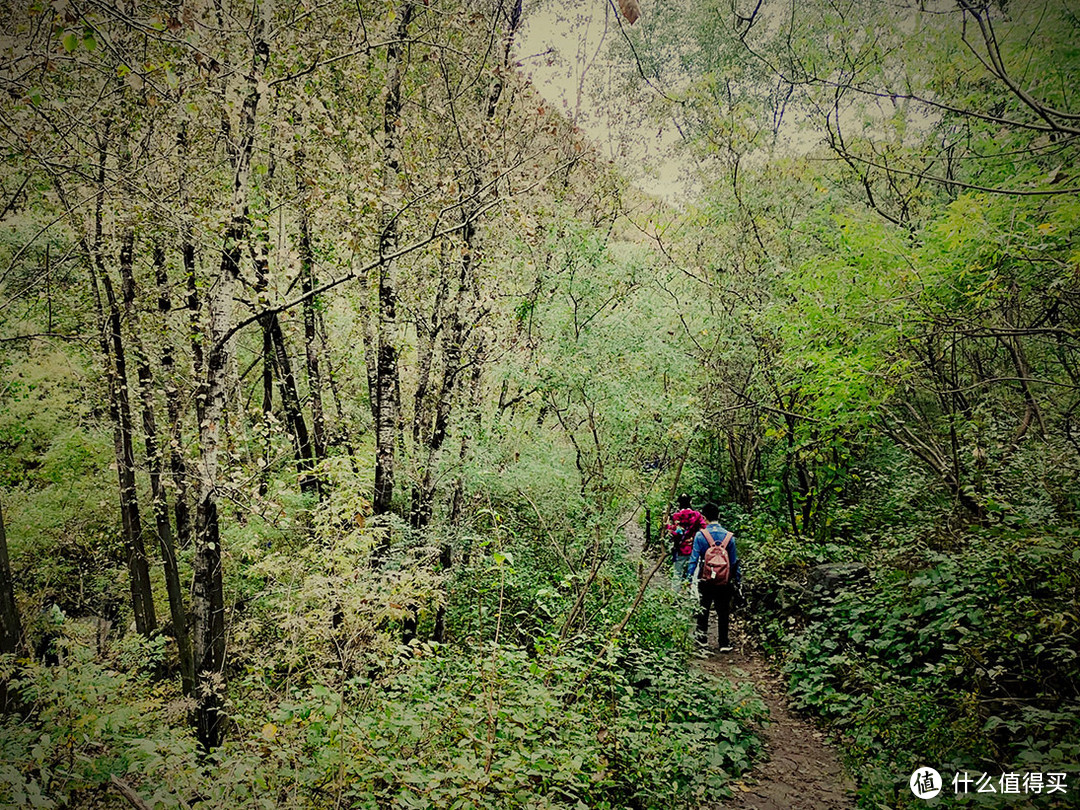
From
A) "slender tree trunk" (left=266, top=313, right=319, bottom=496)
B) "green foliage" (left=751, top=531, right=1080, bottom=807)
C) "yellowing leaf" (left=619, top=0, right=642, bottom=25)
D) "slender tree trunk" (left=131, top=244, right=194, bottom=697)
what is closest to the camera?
"yellowing leaf" (left=619, top=0, right=642, bottom=25)

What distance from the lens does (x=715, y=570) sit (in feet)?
25.5

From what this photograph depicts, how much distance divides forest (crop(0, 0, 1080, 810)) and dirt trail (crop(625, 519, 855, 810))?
89 millimetres

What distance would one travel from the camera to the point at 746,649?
8.70 metres

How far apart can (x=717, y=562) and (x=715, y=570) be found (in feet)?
0.40

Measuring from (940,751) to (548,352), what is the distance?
6.50 meters

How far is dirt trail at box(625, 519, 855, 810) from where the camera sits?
474 centimetres

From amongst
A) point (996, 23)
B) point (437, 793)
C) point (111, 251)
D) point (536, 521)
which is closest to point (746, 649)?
point (536, 521)

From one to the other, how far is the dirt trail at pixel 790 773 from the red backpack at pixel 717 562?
1416mm

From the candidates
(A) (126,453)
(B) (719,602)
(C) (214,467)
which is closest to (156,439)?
(A) (126,453)

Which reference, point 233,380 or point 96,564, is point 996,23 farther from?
point 96,564

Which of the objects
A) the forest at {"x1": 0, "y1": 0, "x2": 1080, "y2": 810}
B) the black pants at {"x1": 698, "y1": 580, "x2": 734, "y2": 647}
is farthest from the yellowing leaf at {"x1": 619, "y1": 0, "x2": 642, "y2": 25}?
the black pants at {"x1": 698, "y1": 580, "x2": 734, "y2": 647}

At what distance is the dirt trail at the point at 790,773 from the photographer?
4.74 meters

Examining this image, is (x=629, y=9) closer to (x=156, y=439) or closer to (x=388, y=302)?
(x=388, y=302)

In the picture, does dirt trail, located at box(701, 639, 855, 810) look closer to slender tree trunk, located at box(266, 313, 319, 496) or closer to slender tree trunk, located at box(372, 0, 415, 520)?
slender tree trunk, located at box(372, 0, 415, 520)
